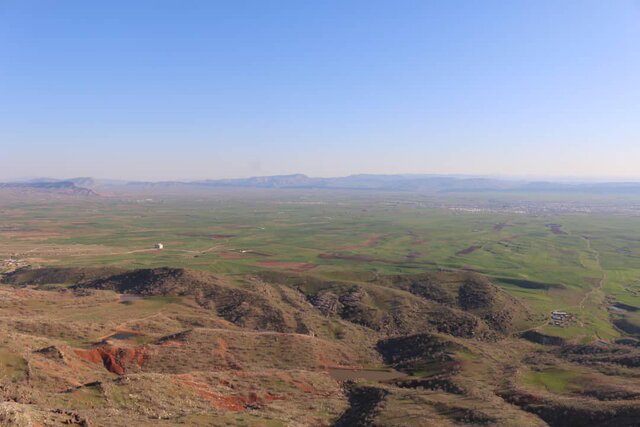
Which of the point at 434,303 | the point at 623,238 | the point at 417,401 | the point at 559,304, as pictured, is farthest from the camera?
the point at 623,238

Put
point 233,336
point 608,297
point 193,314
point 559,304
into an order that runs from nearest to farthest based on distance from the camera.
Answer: point 233,336 < point 193,314 < point 559,304 < point 608,297

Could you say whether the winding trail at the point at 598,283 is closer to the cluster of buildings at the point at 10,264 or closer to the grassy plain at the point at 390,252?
the grassy plain at the point at 390,252

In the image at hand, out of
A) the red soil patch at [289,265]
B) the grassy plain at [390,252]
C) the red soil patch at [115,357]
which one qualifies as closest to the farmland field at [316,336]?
the red soil patch at [115,357]

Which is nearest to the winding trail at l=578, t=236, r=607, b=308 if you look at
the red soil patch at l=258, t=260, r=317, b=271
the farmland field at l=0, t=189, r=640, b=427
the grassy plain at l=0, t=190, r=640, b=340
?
the grassy plain at l=0, t=190, r=640, b=340

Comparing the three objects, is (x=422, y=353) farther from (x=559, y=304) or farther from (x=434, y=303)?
(x=559, y=304)

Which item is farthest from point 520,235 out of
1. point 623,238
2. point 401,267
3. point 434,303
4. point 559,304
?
point 434,303

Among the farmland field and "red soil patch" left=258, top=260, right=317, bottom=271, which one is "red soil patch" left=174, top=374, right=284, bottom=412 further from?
"red soil patch" left=258, top=260, right=317, bottom=271

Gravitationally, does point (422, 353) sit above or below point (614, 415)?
below
